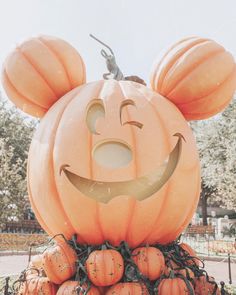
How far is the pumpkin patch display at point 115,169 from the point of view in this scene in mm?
3227

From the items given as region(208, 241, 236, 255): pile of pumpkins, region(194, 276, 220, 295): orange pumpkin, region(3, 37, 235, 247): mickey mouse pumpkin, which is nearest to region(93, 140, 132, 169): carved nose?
region(3, 37, 235, 247): mickey mouse pumpkin

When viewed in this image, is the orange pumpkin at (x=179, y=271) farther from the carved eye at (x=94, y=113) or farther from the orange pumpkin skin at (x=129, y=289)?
the carved eye at (x=94, y=113)

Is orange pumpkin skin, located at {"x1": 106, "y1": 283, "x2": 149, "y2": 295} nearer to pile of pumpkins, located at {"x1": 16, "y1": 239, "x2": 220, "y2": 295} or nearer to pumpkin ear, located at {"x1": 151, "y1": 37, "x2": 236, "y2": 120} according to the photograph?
pile of pumpkins, located at {"x1": 16, "y1": 239, "x2": 220, "y2": 295}

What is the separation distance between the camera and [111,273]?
309 centimetres

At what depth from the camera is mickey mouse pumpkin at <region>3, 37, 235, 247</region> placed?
329 cm

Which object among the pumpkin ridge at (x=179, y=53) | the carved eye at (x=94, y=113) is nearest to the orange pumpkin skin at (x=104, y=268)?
the carved eye at (x=94, y=113)

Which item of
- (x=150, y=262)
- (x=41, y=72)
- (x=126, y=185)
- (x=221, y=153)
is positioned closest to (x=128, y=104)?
(x=126, y=185)

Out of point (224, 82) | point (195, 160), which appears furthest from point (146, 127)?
point (224, 82)

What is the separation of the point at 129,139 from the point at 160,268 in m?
1.19

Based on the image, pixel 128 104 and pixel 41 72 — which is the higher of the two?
pixel 41 72

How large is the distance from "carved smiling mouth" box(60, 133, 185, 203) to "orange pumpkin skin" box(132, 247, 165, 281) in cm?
49

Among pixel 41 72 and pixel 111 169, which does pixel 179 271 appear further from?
pixel 41 72

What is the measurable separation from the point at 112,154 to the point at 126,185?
1.02 ft

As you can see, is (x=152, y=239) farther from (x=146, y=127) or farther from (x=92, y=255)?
(x=146, y=127)
